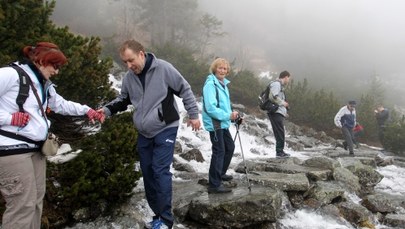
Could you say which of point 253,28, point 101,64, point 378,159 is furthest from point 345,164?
point 253,28

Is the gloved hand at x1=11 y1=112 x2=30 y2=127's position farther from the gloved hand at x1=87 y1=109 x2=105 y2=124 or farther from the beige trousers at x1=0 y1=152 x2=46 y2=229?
the gloved hand at x1=87 y1=109 x2=105 y2=124

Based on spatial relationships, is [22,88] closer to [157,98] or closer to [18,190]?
[18,190]

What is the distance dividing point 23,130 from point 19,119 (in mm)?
110

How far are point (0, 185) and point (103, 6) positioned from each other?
133ft

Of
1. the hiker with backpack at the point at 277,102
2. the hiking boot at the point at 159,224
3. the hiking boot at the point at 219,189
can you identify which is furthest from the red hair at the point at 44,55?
the hiker with backpack at the point at 277,102

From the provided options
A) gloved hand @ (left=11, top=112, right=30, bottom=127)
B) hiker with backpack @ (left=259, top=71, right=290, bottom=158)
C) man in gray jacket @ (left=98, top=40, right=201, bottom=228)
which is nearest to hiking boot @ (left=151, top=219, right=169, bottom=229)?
man in gray jacket @ (left=98, top=40, right=201, bottom=228)

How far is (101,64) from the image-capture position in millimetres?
5715

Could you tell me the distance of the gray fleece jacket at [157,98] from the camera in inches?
155

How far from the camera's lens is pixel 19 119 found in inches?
112

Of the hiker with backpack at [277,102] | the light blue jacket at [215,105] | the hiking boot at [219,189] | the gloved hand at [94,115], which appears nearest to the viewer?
the gloved hand at [94,115]

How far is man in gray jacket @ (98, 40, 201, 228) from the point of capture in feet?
12.9

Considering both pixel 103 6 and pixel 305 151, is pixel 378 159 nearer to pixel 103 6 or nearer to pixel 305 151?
pixel 305 151

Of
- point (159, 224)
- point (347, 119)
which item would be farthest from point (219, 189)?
point (347, 119)

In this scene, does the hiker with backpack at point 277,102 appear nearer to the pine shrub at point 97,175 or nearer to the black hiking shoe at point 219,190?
the black hiking shoe at point 219,190
